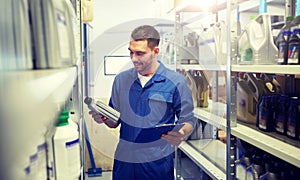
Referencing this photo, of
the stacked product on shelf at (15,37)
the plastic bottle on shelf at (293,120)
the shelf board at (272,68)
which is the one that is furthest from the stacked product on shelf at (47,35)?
the plastic bottle on shelf at (293,120)

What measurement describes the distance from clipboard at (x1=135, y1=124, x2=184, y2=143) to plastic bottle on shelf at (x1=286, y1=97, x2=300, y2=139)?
0.90 meters

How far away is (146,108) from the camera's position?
2.32 meters

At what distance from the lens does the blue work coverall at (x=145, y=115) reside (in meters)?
2.32

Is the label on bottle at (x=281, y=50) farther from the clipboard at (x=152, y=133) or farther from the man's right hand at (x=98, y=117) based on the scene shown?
the man's right hand at (x=98, y=117)

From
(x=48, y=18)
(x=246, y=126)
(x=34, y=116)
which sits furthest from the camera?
(x=246, y=126)

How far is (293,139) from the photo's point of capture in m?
1.63

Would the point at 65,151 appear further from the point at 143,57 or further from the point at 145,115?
the point at 143,57

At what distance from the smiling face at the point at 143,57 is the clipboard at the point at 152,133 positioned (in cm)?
41

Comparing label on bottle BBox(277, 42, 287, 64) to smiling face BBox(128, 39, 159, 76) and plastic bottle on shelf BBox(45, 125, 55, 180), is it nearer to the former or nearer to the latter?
smiling face BBox(128, 39, 159, 76)

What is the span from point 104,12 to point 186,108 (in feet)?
7.77

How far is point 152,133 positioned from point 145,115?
146mm

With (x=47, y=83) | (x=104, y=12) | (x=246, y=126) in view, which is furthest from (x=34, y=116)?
(x=104, y=12)

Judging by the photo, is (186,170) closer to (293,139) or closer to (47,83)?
(293,139)

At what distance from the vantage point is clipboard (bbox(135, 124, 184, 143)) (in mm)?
2314
